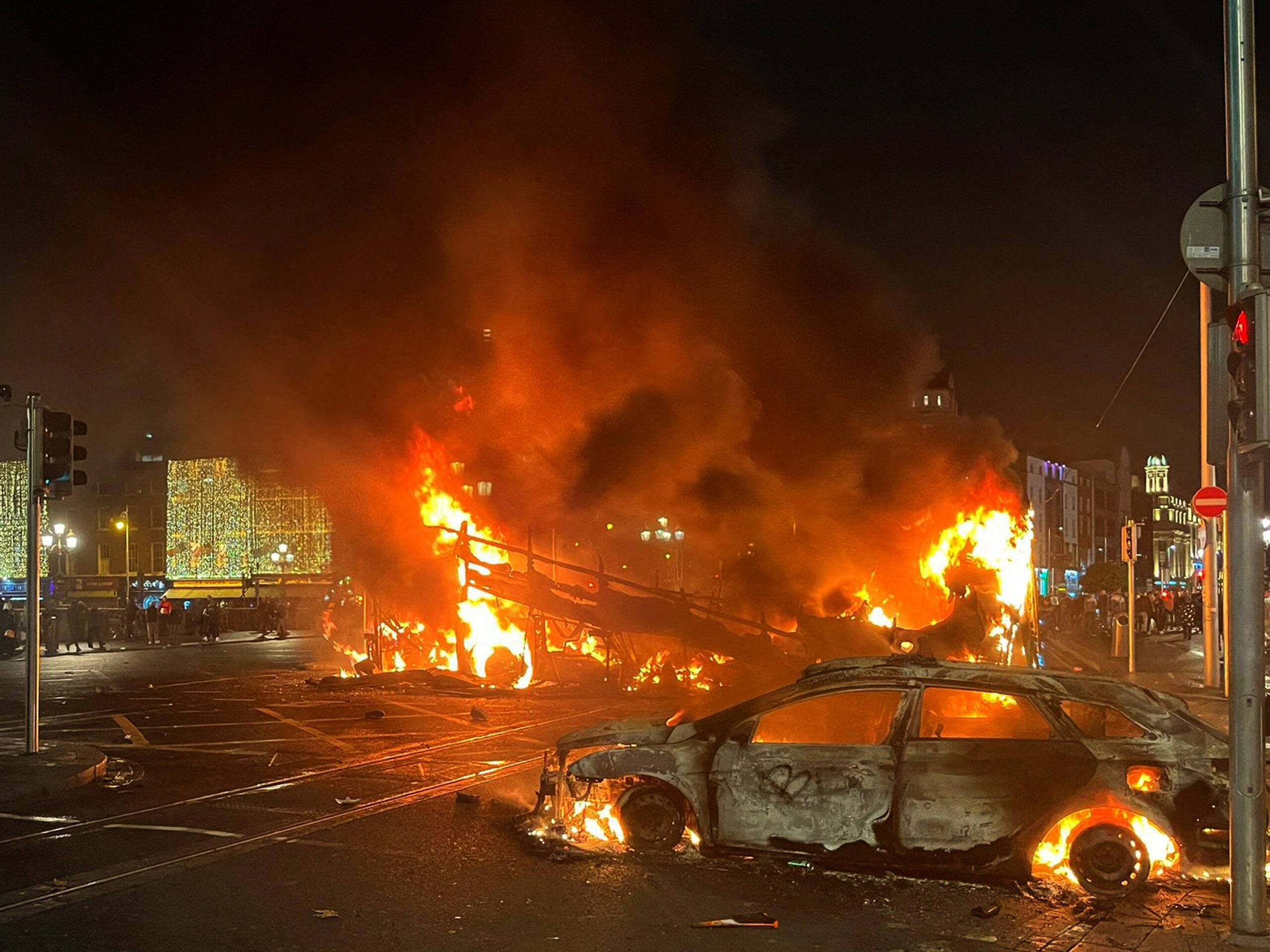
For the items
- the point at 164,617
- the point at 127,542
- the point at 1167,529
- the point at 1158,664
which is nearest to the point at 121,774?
the point at 1158,664

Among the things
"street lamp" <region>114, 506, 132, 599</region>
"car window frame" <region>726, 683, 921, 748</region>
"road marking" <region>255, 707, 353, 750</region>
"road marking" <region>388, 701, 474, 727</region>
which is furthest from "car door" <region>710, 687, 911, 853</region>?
"street lamp" <region>114, 506, 132, 599</region>

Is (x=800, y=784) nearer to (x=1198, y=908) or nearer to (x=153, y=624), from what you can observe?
(x=1198, y=908)

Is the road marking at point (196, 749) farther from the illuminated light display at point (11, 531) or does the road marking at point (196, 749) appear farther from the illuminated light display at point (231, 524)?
the illuminated light display at point (11, 531)

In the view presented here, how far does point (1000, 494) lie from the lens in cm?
1973

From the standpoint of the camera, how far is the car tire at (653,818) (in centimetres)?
720

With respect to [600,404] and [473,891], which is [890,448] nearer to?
[600,404]

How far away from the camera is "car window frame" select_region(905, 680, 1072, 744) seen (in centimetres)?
673

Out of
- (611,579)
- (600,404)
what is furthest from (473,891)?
(600,404)

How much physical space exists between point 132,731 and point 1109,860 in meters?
11.7

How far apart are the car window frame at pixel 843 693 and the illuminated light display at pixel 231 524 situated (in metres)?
56.8

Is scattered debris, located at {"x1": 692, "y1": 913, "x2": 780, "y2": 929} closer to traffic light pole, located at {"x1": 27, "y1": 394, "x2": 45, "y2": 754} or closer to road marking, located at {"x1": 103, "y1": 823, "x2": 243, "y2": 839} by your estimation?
road marking, located at {"x1": 103, "y1": 823, "x2": 243, "y2": 839}

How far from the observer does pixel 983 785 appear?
21.8 ft

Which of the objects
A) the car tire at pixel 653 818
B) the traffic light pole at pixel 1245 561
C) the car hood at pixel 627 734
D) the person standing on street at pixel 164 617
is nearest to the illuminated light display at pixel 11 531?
the person standing on street at pixel 164 617

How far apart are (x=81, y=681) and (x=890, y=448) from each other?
1572cm
